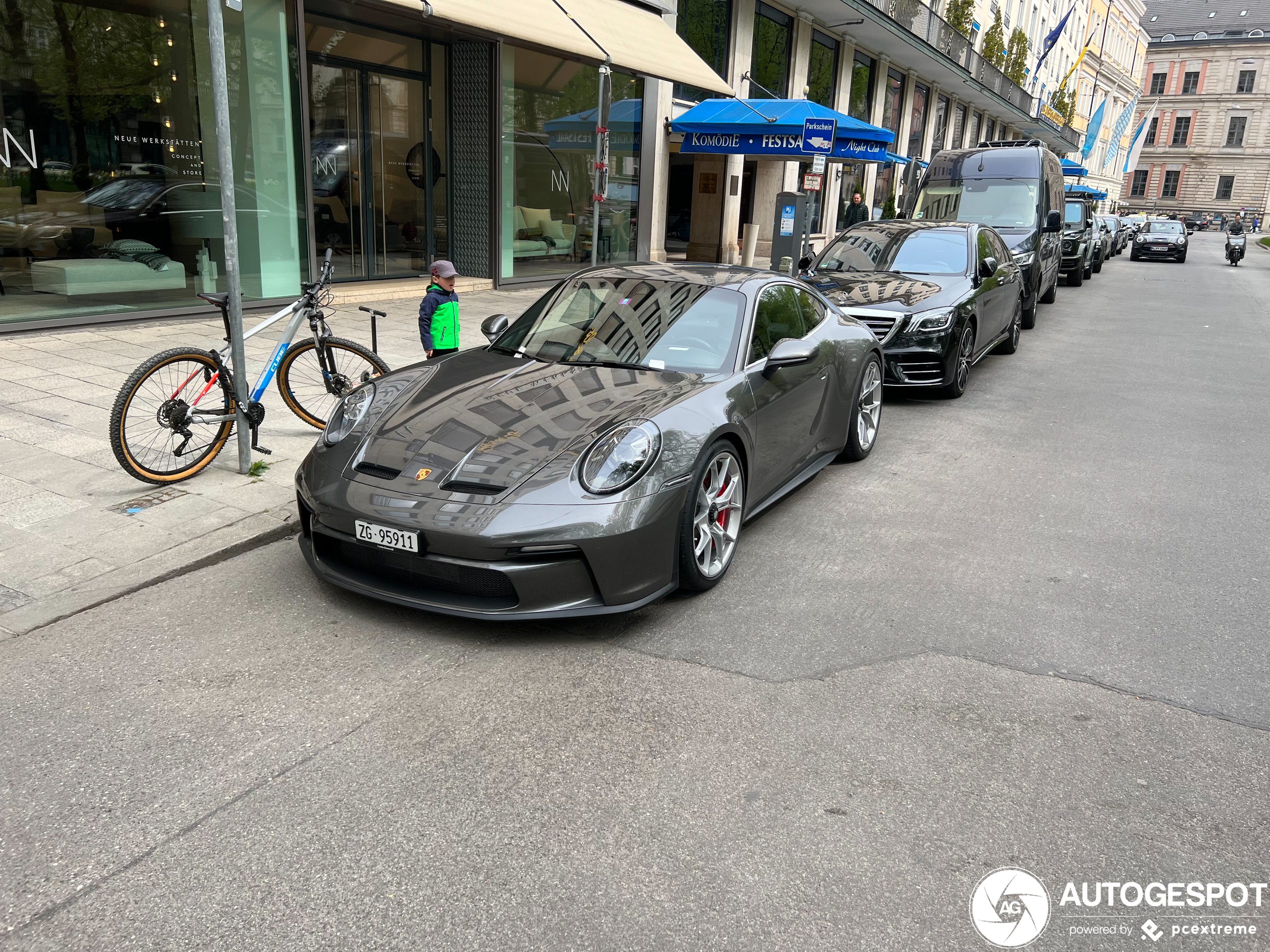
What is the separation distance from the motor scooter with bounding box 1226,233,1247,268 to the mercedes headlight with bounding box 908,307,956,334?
108 feet

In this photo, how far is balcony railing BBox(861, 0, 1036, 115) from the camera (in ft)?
92.8

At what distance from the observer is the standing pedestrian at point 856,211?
74.4 ft

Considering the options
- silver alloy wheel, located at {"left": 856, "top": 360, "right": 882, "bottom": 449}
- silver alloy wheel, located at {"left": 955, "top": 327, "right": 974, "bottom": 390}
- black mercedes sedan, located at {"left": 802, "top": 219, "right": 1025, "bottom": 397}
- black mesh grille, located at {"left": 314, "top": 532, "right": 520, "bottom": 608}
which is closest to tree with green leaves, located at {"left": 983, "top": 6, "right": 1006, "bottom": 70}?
black mercedes sedan, located at {"left": 802, "top": 219, "right": 1025, "bottom": 397}

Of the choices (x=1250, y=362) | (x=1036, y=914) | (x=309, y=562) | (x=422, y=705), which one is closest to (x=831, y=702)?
(x=1036, y=914)

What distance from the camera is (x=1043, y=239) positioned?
15484 millimetres

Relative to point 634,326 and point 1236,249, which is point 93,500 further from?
point 1236,249

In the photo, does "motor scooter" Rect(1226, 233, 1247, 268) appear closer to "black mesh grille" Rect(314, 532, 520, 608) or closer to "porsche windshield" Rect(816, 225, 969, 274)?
"porsche windshield" Rect(816, 225, 969, 274)

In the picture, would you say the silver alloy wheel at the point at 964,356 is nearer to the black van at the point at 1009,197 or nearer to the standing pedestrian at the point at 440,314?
the standing pedestrian at the point at 440,314

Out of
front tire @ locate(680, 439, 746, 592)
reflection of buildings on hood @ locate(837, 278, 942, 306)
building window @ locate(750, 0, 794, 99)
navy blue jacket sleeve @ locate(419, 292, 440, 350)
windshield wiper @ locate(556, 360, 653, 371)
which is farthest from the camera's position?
building window @ locate(750, 0, 794, 99)

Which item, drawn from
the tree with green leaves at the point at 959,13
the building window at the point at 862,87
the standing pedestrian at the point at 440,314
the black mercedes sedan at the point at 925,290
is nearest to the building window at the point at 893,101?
the building window at the point at 862,87

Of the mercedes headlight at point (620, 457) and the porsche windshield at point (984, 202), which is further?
the porsche windshield at point (984, 202)

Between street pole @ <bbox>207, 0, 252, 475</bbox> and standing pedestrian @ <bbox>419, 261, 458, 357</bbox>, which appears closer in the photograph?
street pole @ <bbox>207, 0, 252, 475</bbox>

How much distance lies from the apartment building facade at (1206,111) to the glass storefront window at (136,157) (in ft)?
332

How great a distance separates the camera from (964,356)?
9484 mm
